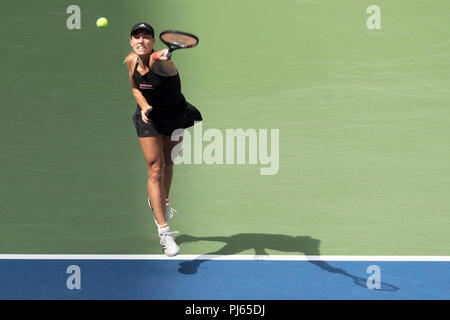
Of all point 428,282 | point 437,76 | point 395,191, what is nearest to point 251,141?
point 395,191

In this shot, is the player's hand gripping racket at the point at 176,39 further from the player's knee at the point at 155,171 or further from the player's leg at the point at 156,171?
the player's knee at the point at 155,171

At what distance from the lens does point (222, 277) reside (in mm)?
7051

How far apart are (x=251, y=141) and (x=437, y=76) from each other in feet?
7.89

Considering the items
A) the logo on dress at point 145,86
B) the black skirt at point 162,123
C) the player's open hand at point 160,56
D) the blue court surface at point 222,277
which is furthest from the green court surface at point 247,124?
the player's open hand at point 160,56

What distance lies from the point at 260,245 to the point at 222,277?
0.77 m

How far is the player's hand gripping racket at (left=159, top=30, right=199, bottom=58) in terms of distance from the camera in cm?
675

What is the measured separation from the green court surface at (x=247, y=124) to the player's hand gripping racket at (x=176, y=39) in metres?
1.96

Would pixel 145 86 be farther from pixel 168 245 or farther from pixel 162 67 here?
pixel 168 245

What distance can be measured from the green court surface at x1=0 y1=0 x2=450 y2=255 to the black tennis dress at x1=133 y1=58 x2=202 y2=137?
1.18 m

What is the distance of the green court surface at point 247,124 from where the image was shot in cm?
813

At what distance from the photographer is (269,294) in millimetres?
6801

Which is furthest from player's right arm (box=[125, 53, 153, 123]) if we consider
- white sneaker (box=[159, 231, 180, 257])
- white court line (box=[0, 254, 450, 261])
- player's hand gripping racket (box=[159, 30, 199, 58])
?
white court line (box=[0, 254, 450, 261])

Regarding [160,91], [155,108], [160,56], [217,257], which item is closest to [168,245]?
[217,257]
